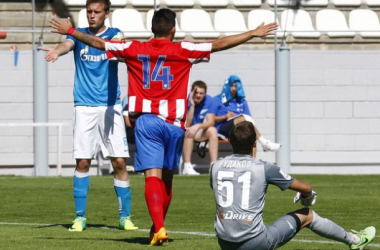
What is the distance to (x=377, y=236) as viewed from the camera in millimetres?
8414

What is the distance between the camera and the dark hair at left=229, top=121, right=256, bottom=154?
21.5 feet

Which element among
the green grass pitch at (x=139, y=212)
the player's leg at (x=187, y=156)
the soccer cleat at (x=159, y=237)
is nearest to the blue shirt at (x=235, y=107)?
the player's leg at (x=187, y=156)

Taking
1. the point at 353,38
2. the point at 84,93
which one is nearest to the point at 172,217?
the point at 84,93

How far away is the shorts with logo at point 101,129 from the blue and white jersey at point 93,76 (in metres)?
0.07

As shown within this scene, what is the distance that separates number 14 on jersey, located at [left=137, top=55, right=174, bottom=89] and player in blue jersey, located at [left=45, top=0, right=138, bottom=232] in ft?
3.99

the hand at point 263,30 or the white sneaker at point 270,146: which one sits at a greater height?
the hand at point 263,30

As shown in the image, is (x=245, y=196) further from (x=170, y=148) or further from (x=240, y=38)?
(x=240, y=38)

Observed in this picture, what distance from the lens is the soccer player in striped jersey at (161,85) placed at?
8.02 meters

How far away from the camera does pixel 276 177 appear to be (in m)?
6.64

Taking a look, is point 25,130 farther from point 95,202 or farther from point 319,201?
point 319,201

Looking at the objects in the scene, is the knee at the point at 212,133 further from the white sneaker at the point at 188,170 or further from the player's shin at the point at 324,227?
the player's shin at the point at 324,227

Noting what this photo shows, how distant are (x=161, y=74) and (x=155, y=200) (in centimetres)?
102

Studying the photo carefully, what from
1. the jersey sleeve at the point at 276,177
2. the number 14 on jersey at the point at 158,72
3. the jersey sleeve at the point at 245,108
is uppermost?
the number 14 on jersey at the point at 158,72

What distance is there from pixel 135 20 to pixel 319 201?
25.1 ft
